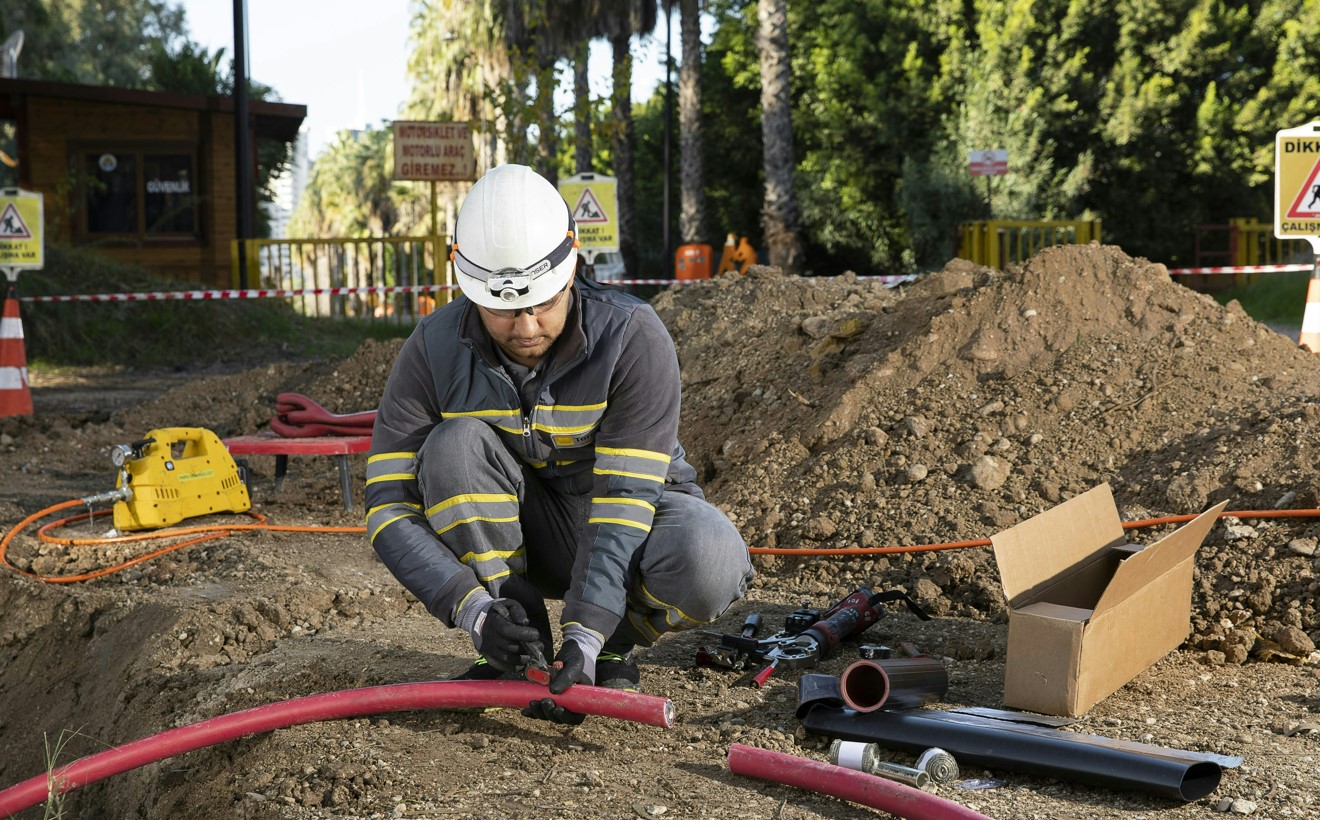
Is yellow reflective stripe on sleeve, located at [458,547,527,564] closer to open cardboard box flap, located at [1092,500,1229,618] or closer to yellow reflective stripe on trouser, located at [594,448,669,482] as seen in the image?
yellow reflective stripe on trouser, located at [594,448,669,482]

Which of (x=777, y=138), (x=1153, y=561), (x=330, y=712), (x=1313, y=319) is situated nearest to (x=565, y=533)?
(x=330, y=712)

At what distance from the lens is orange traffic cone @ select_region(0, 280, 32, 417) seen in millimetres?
9625

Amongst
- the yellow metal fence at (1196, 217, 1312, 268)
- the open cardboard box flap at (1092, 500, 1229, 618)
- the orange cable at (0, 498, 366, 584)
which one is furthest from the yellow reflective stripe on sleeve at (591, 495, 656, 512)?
the yellow metal fence at (1196, 217, 1312, 268)

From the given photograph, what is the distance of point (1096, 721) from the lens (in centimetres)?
327

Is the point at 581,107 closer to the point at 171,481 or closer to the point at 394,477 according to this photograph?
the point at 171,481

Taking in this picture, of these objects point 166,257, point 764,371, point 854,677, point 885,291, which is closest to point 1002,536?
point 854,677

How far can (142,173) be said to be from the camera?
18438 millimetres

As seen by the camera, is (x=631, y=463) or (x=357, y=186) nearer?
(x=631, y=463)

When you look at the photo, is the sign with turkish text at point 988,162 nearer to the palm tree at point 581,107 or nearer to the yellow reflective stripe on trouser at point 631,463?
the palm tree at point 581,107

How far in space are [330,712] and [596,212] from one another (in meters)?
8.11

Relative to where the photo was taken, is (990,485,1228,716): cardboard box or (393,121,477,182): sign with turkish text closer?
(990,485,1228,716): cardboard box

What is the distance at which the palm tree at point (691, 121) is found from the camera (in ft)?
79.5

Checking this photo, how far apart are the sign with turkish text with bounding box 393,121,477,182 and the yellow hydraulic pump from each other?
330 inches

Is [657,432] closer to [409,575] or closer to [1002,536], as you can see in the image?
[409,575]
